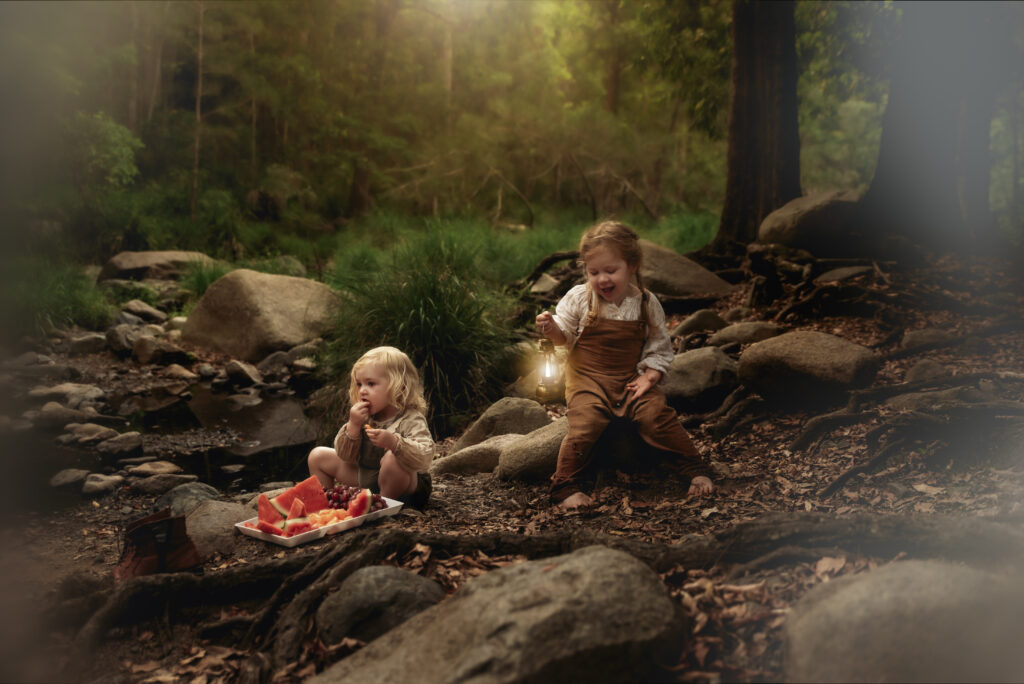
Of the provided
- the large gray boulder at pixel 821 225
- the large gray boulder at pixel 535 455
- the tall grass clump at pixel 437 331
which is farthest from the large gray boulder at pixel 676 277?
the large gray boulder at pixel 535 455

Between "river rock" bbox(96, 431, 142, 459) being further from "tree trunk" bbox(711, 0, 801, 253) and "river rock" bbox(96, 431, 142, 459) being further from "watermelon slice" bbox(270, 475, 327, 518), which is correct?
"tree trunk" bbox(711, 0, 801, 253)

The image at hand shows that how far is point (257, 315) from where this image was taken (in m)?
9.31

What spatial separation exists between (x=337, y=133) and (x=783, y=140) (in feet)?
36.3

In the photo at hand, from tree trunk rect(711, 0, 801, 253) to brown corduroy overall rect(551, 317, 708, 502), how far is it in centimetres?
541

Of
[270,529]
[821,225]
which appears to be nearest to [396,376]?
[270,529]

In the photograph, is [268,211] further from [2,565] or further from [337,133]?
[2,565]

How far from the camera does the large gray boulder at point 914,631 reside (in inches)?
63.1

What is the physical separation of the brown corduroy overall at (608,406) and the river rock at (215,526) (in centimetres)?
154

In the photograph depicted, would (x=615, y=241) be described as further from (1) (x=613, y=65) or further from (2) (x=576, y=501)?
(1) (x=613, y=65)

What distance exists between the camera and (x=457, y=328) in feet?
20.2

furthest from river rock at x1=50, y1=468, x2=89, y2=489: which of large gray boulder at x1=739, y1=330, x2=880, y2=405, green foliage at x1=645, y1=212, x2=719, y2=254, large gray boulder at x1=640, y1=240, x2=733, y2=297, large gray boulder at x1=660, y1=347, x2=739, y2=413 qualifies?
green foliage at x1=645, y1=212, x2=719, y2=254

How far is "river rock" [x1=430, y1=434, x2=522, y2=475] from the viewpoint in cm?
467

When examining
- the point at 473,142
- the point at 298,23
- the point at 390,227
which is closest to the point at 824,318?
the point at 390,227

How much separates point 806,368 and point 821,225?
369 centimetres
